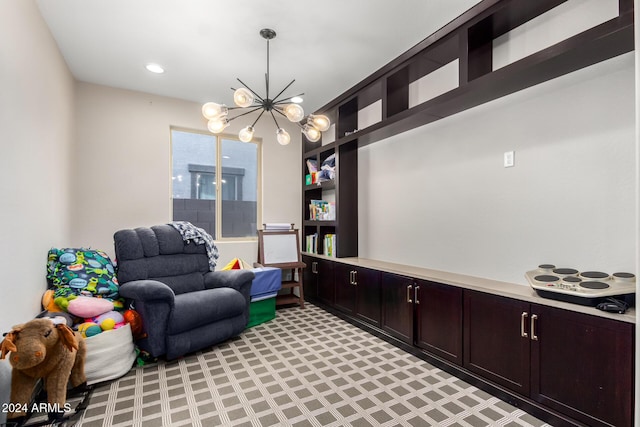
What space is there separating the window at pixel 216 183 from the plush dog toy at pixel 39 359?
2.41 m

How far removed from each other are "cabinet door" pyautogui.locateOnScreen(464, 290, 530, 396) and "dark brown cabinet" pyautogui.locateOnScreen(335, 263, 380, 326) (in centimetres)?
100

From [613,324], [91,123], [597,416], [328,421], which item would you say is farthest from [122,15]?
[597,416]

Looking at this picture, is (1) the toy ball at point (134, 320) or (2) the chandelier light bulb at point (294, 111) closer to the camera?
(2) the chandelier light bulb at point (294, 111)

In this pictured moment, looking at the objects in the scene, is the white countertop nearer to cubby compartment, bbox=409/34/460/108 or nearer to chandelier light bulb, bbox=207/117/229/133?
cubby compartment, bbox=409/34/460/108

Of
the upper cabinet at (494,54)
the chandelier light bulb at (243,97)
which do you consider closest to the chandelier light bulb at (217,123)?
the chandelier light bulb at (243,97)

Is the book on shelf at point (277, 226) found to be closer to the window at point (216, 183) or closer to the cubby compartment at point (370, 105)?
the window at point (216, 183)

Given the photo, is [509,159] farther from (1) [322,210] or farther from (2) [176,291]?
(2) [176,291]

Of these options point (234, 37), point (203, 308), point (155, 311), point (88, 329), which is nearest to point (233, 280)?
point (203, 308)

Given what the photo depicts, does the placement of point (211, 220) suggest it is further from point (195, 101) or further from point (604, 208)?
point (604, 208)

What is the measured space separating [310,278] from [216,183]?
1847 mm

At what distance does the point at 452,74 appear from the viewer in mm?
2768

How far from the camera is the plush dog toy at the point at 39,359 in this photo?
1591 millimetres

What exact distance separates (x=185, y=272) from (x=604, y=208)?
11.1 feet

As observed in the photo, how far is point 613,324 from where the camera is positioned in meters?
1.56
